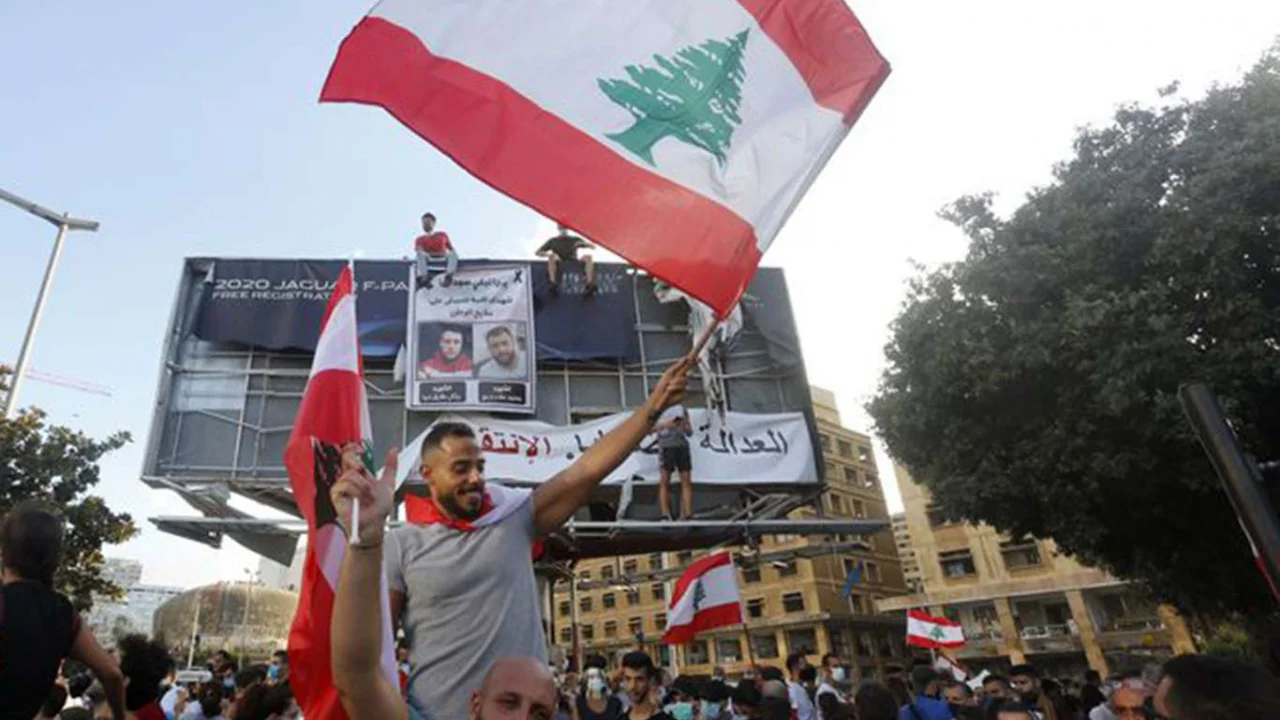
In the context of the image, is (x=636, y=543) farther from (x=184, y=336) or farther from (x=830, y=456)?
(x=830, y=456)

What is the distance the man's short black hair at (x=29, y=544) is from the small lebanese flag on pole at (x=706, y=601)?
27.0 ft

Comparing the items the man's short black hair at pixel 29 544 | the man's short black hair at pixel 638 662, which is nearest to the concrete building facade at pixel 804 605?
the man's short black hair at pixel 638 662

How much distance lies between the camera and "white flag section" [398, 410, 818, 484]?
10977 mm

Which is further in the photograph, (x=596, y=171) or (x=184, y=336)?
(x=184, y=336)

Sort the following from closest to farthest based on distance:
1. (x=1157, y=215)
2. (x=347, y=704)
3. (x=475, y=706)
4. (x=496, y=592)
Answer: (x=347, y=704) < (x=475, y=706) < (x=496, y=592) < (x=1157, y=215)

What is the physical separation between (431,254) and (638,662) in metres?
8.98

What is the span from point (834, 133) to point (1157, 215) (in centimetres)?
1048

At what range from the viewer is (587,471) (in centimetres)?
258

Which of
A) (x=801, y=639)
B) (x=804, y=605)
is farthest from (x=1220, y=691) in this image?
(x=801, y=639)

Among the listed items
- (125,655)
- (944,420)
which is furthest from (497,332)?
(125,655)

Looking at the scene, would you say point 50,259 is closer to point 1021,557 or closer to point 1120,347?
point 1120,347

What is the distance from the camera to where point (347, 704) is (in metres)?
1.35

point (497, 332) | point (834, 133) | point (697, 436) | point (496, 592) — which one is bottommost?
point (496, 592)

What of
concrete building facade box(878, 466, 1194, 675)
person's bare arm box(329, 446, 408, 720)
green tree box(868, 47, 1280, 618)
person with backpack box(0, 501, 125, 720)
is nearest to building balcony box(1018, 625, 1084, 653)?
concrete building facade box(878, 466, 1194, 675)
